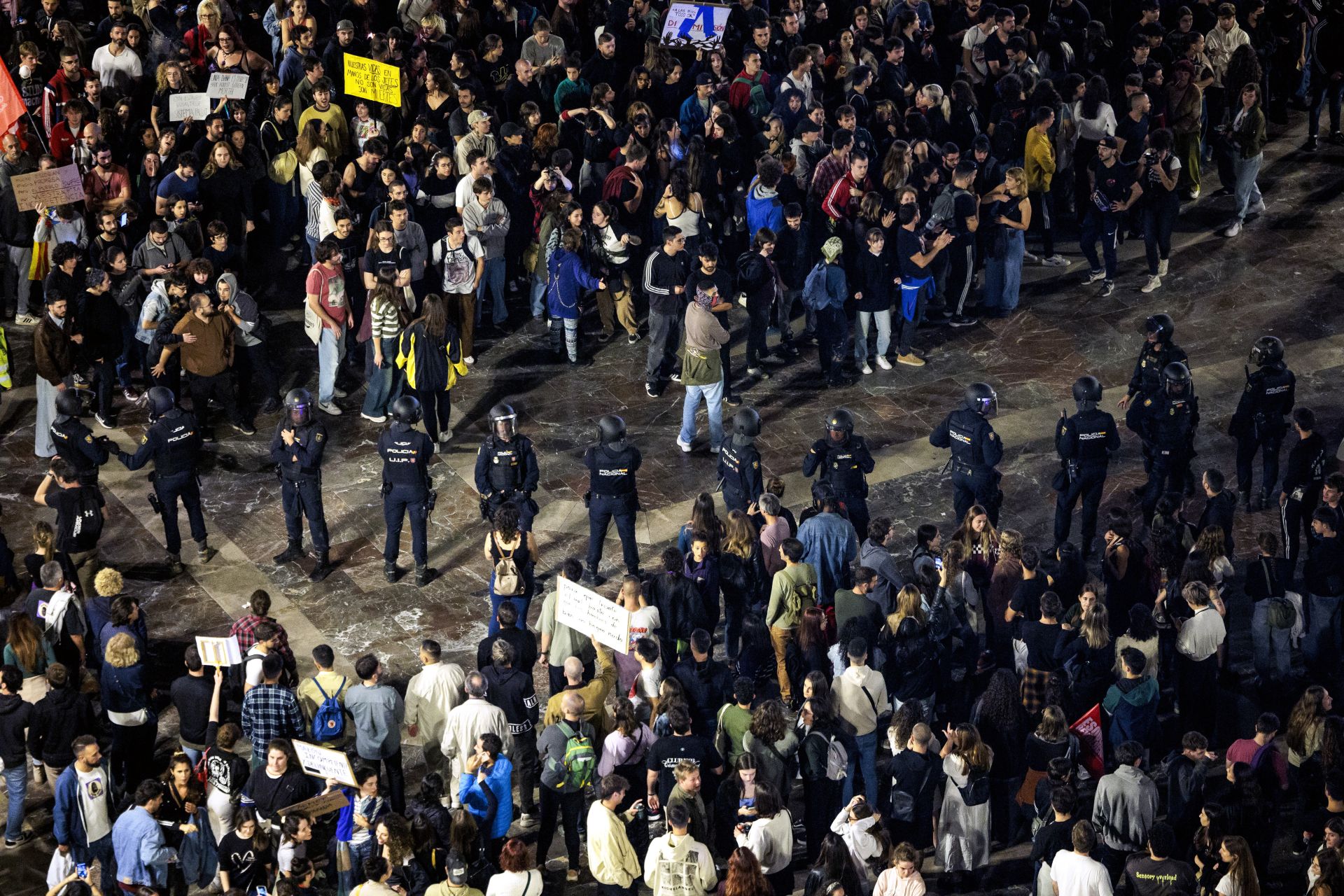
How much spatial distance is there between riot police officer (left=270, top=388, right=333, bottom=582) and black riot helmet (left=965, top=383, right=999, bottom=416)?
5223mm

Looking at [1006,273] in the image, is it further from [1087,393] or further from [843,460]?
[843,460]

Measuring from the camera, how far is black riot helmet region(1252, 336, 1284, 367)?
16.6 m

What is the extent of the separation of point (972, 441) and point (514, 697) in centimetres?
471

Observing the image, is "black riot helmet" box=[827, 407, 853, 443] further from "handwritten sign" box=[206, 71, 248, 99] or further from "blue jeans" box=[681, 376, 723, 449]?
"handwritten sign" box=[206, 71, 248, 99]

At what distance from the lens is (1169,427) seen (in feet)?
54.1

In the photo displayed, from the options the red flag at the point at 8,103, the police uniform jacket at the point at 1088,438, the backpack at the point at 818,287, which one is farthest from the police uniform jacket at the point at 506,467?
the red flag at the point at 8,103

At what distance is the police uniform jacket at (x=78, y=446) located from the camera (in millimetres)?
15773

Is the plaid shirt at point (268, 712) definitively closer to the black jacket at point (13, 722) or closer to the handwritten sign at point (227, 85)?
the black jacket at point (13, 722)

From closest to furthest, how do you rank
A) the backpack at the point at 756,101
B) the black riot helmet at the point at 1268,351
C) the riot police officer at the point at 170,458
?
the riot police officer at the point at 170,458
the black riot helmet at the point at 1268,351
the backpack at the point at 756,101

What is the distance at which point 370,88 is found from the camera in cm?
2008

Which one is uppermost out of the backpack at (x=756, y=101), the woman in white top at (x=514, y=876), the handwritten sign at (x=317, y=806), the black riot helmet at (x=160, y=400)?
the backpack at (x=756, y=101)

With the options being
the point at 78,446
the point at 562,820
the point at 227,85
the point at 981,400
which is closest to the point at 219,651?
the point at 562,820

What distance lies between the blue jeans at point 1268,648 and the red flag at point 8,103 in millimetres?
11785

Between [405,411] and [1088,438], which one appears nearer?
[405,411]
